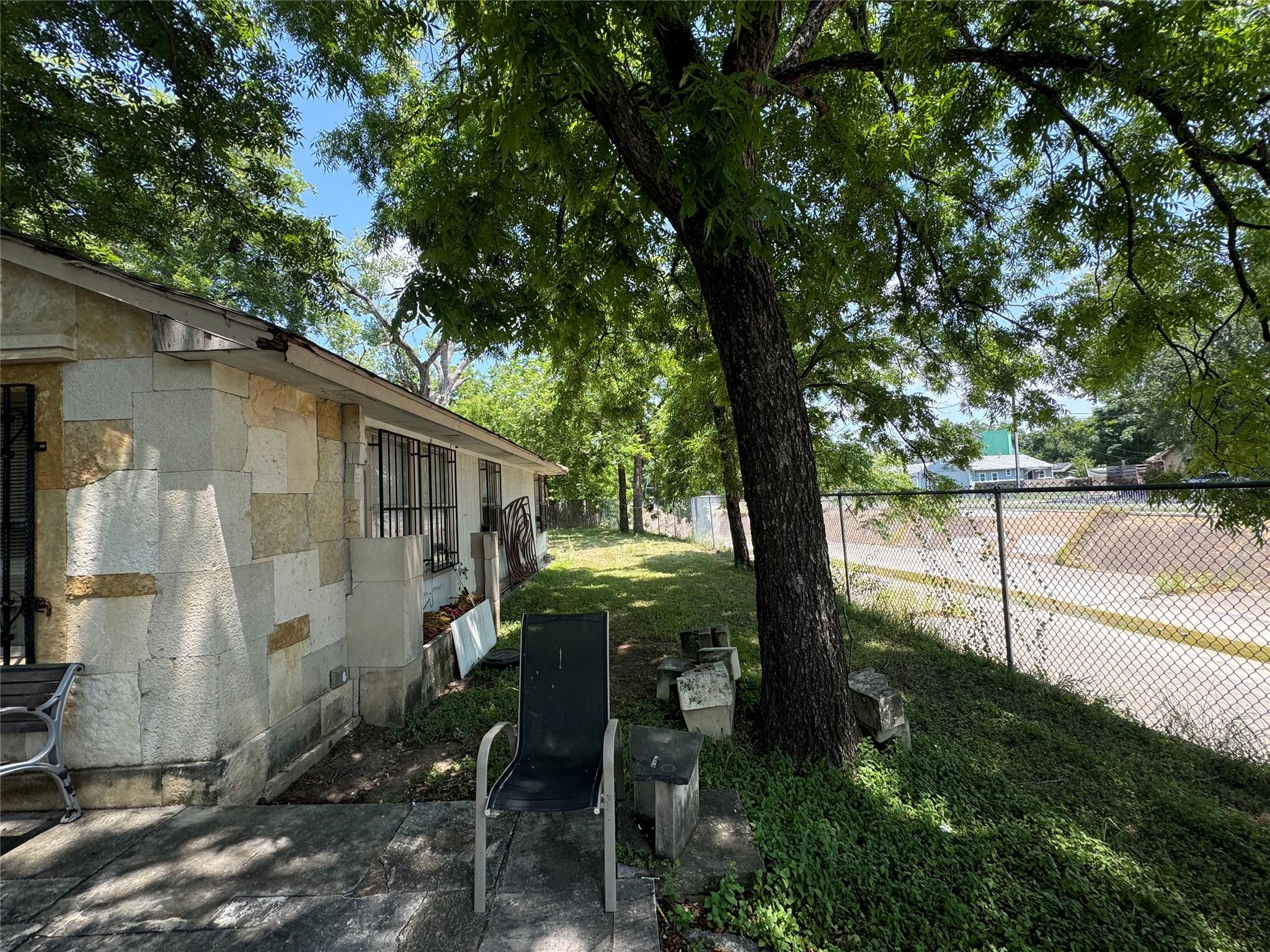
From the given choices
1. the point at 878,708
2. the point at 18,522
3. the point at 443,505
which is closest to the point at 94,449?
the point at 18,522

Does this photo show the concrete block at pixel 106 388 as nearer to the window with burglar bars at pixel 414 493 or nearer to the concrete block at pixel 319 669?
the concrete block at pixel 319 669

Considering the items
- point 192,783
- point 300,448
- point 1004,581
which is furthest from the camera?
point 1004,581

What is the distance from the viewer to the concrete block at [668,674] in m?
4.23

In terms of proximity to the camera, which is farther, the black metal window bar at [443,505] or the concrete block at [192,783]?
the black metal window bar at [443,505]

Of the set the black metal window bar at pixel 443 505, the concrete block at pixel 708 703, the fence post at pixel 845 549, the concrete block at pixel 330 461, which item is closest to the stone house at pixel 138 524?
the concrete block at pixel 330 461

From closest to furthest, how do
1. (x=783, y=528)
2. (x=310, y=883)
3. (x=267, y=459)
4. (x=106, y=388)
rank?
(x=310, y=883) → (x=106, y=388) → (x=783, y=528) → (x=267, y=459)

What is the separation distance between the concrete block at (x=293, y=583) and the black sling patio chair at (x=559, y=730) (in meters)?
1.74

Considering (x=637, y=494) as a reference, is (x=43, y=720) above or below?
below

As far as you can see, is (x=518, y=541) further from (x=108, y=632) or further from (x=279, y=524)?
(x=108, y=632)

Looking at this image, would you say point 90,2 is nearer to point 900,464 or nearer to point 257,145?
point 257,145

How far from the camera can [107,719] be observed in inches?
114

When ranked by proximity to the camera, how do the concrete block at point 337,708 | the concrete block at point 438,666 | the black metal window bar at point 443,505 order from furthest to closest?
the black metal window bar at point 443,505, the concrete block at point 438,666, the concrete block at point 337,708

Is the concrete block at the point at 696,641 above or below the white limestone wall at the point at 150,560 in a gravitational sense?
below

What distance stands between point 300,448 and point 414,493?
98.4 inches
